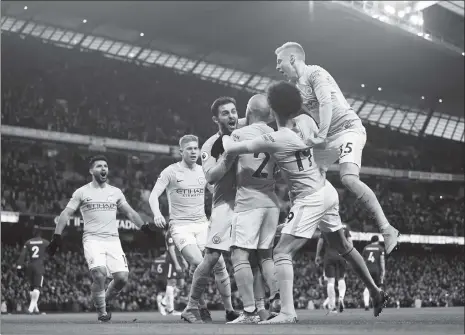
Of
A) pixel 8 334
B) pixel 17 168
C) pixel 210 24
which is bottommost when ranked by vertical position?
pixel 8 334

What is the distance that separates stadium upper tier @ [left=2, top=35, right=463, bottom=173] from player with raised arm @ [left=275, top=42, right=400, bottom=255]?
28097mm

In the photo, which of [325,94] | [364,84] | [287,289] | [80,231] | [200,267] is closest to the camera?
[287,289]

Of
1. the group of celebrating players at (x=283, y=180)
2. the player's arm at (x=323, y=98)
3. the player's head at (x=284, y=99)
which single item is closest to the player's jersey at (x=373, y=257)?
the group of celebrating players at (x=283, y=180)

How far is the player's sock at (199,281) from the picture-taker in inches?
319

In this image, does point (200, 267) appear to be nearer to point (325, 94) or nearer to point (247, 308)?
point (247, 308)

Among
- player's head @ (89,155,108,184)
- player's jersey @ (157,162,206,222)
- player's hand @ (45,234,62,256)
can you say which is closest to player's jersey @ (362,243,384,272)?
player's jersey @ (157,162,206,222)

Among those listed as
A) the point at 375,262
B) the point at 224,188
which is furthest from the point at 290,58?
the point at 375,262

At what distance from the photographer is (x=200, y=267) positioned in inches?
320

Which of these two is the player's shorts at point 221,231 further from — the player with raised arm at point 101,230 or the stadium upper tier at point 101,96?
the stadium upper tier at point 101,96

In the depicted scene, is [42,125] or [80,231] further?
[42,125]

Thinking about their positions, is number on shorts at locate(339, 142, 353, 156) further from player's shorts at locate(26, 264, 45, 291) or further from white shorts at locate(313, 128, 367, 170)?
player's shorts at locate(26, 264, 45, 291)

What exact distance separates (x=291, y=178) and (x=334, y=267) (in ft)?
40.2

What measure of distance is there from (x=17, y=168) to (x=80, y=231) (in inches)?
172

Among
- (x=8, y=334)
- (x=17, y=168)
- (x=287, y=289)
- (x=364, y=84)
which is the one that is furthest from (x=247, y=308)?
(x=364, y=84)
